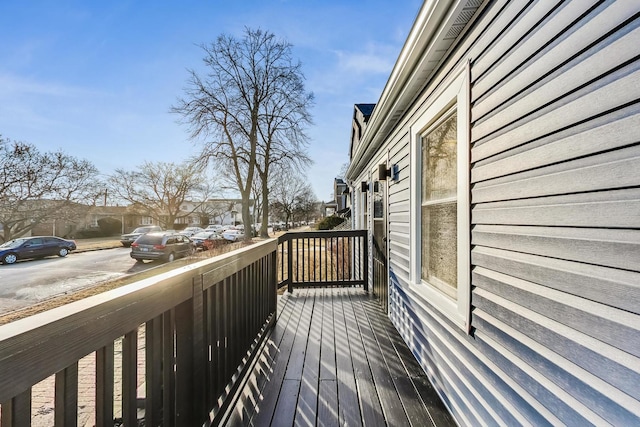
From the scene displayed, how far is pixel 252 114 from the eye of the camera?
16547 millimetres

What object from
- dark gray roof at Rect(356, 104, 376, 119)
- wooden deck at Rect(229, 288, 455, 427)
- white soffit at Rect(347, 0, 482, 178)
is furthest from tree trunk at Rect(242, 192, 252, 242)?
white soffit at Rect(347, 0, 482, 178)

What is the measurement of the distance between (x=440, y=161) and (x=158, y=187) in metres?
32.1

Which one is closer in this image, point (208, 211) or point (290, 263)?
point (290, 263)

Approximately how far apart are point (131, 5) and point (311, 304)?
5603mm

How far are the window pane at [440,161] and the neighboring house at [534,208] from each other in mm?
17

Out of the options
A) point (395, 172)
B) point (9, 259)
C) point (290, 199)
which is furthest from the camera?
point (290, 199)

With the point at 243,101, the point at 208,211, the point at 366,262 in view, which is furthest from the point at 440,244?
the point at 208,211

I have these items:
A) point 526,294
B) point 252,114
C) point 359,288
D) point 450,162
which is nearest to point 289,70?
point 252,114

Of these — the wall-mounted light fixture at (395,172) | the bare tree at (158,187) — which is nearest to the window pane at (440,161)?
the wall-mounted light fixture at (395,172)

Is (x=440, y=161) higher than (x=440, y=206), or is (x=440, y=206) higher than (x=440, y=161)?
(x=440, y=161)

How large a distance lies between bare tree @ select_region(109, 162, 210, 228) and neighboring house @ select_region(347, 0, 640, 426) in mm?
27391

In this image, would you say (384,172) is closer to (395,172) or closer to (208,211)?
(395,172)

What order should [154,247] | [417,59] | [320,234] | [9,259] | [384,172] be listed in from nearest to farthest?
[417,59] → [384,172] → [320,234] → [154,247] → [9,259]

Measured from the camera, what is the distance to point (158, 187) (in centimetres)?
2898
